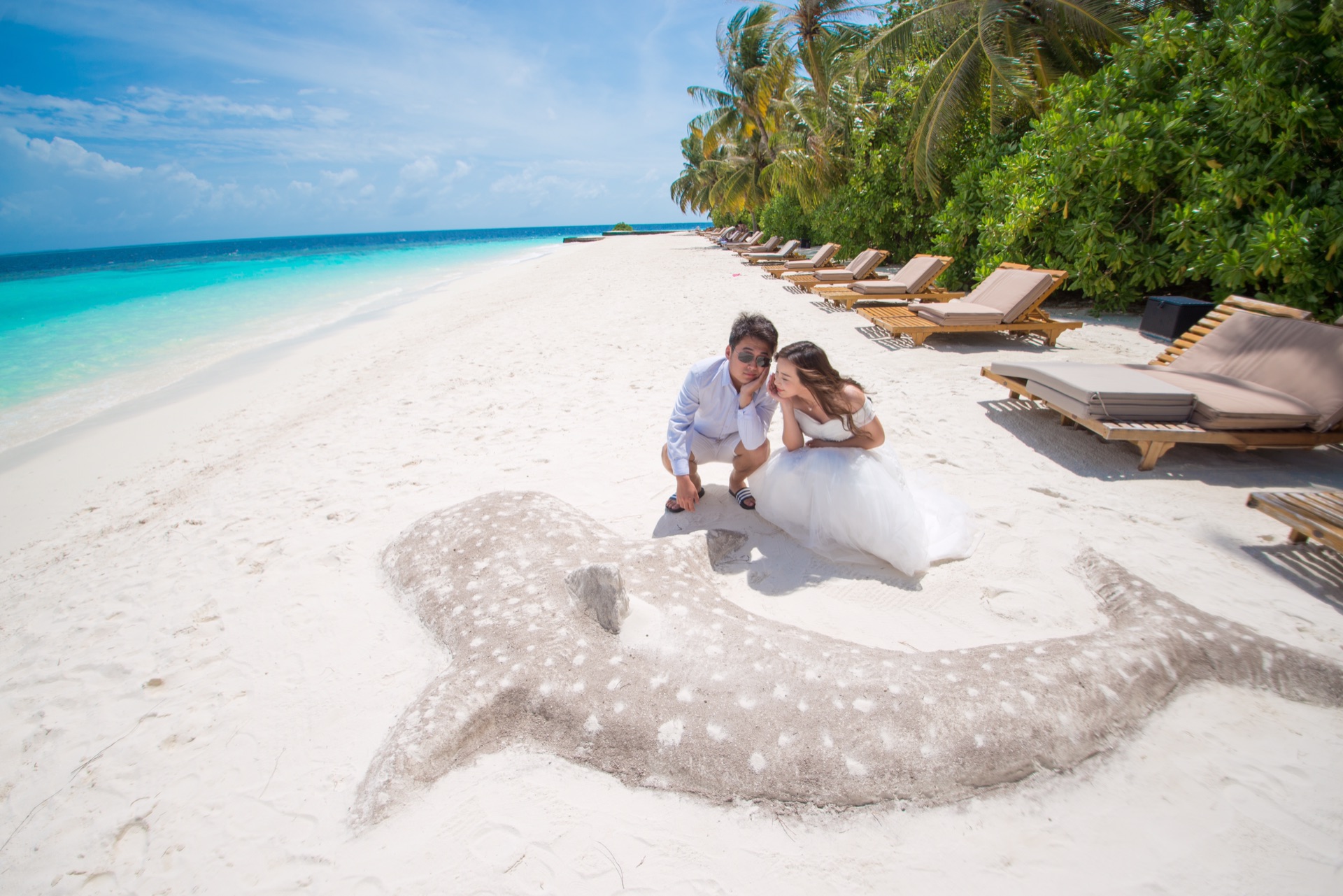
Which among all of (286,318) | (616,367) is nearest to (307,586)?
(616,367)

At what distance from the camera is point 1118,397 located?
396 cm

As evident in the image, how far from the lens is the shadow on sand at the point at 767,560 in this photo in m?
2.86

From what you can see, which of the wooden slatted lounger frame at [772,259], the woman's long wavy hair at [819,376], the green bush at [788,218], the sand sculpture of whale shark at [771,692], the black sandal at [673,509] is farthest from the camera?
the green bush at [788,218]

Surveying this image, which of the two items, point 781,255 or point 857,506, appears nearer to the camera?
point 857,506

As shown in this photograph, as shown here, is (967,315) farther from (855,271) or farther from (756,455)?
(855,271)

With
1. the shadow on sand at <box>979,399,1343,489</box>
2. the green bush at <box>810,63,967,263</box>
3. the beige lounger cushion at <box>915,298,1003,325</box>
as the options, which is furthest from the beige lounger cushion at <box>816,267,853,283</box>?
the shadow on sand at <box>979,399,1343,489</box>

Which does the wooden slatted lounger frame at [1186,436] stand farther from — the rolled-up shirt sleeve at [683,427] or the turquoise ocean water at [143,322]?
the turquoise ocean water at [143,322]

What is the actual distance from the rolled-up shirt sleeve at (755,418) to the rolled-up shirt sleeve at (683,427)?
0.29m

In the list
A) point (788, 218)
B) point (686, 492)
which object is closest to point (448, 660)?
point (686, 492)

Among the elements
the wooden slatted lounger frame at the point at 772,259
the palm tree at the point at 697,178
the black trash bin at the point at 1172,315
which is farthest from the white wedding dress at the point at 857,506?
the palm tree at the point at 697,178

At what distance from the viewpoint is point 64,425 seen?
6.94 m

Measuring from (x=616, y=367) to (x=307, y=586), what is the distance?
177 inches

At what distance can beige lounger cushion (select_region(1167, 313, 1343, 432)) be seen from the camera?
3.87 m

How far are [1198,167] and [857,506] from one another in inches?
305
